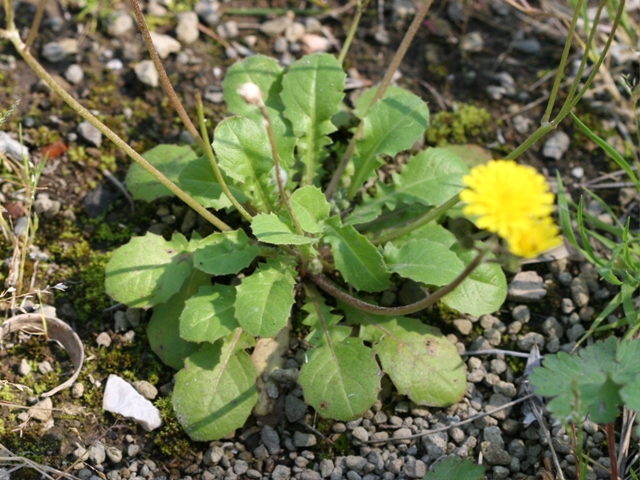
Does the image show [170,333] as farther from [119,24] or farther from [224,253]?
[119,24]

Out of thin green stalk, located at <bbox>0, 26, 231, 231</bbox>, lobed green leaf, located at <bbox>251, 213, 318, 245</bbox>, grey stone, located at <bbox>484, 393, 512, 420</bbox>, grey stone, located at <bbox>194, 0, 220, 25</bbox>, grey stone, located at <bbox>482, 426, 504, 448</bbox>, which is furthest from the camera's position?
grey stone, located at <bbox>194, 0, 220, 25</bbox>

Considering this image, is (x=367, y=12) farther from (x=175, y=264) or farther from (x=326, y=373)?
(x=326, y=373)

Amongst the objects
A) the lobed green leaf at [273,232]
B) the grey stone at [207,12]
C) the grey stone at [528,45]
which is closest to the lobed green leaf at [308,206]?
the lobed green leaf at [273,232]

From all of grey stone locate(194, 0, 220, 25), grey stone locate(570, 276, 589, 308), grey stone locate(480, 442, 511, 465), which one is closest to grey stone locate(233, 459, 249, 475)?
grey stone locate(480, 442, 511, 465)

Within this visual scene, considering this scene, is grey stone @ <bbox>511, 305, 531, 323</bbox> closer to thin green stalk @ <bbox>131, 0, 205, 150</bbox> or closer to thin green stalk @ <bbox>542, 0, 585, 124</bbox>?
thin green stalk @ <bbox>542, 0, 585, 124</bbox>

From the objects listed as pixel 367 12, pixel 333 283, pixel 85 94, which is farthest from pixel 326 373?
pixel 367 12

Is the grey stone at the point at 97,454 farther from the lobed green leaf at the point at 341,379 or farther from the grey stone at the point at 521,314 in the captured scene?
the grey stone at the point at 521,314
